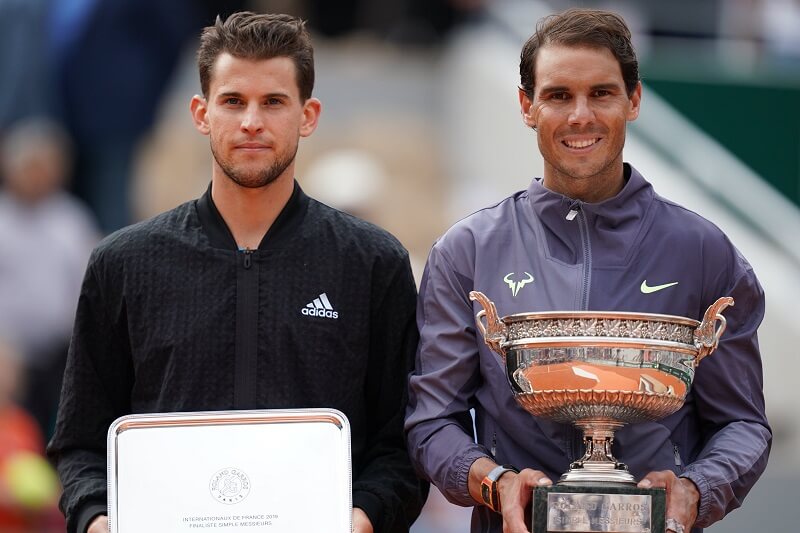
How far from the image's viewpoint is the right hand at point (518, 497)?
14.3 ft

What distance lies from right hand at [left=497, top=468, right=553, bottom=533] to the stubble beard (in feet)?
3.60

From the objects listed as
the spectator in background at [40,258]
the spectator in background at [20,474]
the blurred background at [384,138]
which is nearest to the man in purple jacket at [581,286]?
the blurred background at [384,138]

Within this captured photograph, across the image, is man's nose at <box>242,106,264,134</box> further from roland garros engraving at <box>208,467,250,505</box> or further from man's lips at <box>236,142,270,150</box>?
roland garros engraving at <box>208,467,250,505</box>

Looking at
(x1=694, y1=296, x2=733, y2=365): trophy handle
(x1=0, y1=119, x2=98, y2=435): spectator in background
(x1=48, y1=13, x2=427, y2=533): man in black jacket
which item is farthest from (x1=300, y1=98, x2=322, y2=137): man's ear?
(x1=0, y1=119, x2=98, y2=435): spectator in background

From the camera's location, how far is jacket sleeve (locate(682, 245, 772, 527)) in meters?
4.64

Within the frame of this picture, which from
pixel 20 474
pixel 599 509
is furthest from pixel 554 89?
pixel 20 474

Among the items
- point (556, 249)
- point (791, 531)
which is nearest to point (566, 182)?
point (556, 249)

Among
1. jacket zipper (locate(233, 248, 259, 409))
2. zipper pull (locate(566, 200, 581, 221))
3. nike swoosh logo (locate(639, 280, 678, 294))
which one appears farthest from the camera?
jacket zipper (locate(233, 248, 259, 409))

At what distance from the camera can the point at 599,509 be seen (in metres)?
4.33

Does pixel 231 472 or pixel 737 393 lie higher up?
pixel 737 393

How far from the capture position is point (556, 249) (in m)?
4.81

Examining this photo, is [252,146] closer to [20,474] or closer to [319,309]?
[319,309]

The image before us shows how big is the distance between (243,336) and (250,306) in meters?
0.08

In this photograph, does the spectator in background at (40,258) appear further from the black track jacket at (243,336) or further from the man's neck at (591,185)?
the man's neck at (591,185)
